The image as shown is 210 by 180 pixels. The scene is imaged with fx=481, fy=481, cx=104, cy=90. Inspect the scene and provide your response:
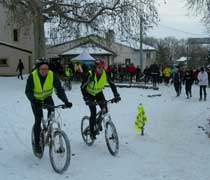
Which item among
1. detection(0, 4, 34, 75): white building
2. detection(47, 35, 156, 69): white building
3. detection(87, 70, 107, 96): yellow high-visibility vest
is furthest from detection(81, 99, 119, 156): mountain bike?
detection(0, 4, 34, 75): white building

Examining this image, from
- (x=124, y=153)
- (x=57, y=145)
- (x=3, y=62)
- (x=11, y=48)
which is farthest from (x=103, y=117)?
(x=11, y=48)

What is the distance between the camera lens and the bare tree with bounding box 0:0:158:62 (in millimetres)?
32656

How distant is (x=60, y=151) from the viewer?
27.2ft

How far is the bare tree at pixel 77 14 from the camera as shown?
107 ft

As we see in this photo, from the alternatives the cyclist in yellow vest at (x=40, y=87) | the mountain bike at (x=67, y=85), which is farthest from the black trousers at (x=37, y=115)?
the mountain bike at (x=67, y=85)

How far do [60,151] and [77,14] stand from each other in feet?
86.9

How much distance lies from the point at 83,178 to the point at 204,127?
24.4ft

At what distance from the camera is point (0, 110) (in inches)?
649

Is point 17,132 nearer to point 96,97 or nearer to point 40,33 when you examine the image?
point 96,97

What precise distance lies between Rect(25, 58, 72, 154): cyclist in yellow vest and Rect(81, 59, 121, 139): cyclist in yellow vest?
1.33 metres

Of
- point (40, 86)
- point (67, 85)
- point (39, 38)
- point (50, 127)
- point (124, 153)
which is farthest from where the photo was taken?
point (39, 38)

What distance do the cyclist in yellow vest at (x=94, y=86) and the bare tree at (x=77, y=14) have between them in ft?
75.2

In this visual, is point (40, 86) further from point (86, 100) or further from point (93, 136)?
point (93, 136)

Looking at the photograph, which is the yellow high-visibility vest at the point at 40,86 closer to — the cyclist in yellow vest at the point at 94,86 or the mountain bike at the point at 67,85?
the cyclist in yellow vest at the point at 94,86
